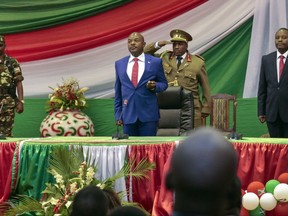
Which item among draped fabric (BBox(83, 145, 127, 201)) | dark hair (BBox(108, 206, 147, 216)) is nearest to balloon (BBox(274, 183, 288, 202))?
draped fabric (BBox(83, 145, 127, 201))

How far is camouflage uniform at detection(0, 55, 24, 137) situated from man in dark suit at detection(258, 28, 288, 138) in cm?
249

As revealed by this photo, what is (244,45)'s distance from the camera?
830 centimetres

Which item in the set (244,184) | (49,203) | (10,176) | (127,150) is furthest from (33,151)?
A: (244,184)

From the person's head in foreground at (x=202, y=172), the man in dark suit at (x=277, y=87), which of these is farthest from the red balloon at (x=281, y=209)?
the person's head in foreground at (x=202, y=172)

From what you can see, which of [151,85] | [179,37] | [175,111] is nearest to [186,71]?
[179,37]

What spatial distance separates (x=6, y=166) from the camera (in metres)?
5.12

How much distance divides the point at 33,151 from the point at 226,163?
4.32 meters

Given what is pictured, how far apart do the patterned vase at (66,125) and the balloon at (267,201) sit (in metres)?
3.68

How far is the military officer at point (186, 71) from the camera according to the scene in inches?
277

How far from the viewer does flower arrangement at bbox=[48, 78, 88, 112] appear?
8258 mm

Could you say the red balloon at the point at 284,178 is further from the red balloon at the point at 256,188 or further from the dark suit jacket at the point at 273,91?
the dark suit jacket at the point at 273,91

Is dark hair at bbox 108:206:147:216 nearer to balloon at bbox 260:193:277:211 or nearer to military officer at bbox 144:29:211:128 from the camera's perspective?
balloon at bbox 260:193:277:211

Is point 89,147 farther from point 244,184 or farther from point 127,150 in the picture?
point 244,184

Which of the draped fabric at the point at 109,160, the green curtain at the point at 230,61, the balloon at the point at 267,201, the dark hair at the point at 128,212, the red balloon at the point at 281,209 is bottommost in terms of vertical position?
the red balloon at the point at 281,209
